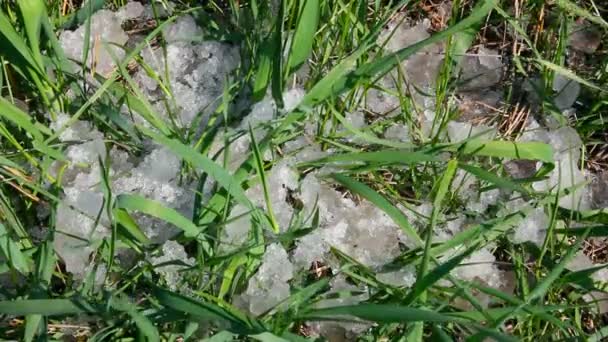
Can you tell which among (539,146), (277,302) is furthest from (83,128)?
(539,146)

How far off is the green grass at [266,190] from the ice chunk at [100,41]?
0.03 metres

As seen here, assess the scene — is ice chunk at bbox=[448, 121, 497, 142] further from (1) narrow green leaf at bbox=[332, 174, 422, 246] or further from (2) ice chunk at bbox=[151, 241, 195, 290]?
(2) ice chunk at bbox=[151, 241, 195, 290]

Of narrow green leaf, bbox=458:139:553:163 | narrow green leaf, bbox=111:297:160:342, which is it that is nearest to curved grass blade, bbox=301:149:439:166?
narrow green leaf, bbox=458:139:553:163

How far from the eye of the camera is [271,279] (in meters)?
1.45

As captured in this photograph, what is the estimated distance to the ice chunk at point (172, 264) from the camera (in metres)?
1.43

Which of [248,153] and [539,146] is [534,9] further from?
[248,153]

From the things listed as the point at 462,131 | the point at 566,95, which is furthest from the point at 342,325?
the point at 566,95

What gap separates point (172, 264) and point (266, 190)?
0.20m

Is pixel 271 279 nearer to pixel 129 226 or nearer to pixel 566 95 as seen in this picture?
pixel 129 226

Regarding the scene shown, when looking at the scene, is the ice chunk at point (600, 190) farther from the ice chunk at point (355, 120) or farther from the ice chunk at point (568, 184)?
the ice chunk at point (355, 120)

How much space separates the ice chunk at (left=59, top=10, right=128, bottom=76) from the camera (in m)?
1.65

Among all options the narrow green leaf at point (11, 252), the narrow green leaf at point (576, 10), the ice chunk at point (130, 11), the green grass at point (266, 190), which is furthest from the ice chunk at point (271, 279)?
the narrow green leaf at point (576, 10)

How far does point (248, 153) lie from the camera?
1539 mm

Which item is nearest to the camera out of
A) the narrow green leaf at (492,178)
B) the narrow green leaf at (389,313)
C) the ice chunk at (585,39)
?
the narrow green leaf at (389,313)
